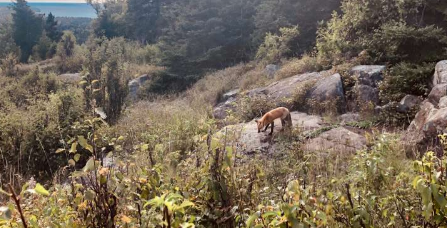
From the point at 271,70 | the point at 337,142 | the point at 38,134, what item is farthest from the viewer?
the point at 271,70

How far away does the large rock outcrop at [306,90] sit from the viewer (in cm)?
771

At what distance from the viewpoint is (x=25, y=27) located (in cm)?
2672

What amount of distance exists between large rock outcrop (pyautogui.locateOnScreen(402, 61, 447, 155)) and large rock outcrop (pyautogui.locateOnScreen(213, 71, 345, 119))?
200 cm

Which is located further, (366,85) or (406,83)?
(366,85)

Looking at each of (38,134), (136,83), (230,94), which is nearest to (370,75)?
(230,94)

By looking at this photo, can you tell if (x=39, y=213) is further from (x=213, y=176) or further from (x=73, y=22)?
(x=73, y=22)

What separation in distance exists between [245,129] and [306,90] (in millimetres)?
5386

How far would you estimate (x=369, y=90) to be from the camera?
24.4 ft

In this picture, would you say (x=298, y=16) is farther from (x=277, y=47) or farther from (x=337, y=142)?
(x=337, y=142)

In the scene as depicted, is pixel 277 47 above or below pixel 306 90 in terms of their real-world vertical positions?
above

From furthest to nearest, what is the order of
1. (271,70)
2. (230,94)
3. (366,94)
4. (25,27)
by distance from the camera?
1. (25,27)
2. (271,70)
3. (230,94)
4. (366,94)

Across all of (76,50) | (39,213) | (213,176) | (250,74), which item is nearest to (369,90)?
(250,74)

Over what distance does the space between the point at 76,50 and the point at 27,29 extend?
854 cm

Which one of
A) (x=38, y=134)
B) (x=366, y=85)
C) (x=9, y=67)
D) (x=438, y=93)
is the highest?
(x=438, y=93)
